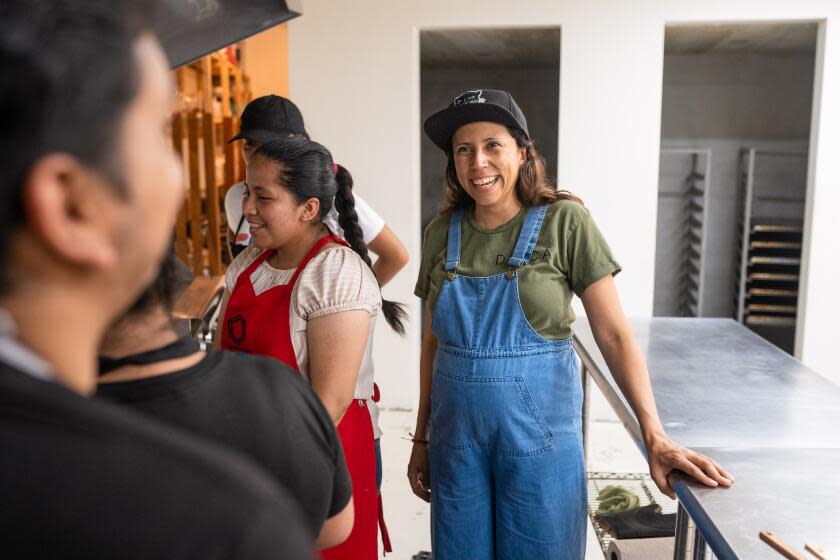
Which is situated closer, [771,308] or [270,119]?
[270,119]

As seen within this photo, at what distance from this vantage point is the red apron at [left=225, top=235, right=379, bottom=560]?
153cm

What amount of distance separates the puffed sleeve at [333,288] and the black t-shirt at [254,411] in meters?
0.60

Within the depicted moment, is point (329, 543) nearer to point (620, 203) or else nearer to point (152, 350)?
point (152, 350)

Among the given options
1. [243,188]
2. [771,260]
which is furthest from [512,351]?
[771,260]

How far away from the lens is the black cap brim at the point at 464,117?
1.85 meters

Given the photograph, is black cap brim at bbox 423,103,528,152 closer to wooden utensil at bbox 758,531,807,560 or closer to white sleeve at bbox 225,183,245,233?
white sleeve at bbox 225,183,245,233

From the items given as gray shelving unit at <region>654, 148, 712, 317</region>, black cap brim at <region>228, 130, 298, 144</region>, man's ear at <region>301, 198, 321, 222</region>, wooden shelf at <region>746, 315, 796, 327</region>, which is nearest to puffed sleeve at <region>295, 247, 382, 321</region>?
man's ear at <region>301, 198, 321, 222</region>

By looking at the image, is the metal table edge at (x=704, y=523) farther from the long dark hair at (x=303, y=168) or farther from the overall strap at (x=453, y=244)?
the long dark hair at (x=303, y=168)

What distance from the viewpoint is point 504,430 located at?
5.92 ft

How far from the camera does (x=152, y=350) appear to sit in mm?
812

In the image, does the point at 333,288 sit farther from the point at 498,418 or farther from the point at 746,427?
the point at 746,427

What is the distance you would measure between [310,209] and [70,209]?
1263 millimetres

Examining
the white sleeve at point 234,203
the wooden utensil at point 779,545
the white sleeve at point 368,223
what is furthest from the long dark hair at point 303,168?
the wooden utensil at point 779,545

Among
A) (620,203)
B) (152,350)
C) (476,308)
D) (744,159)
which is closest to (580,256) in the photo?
(476,308)
